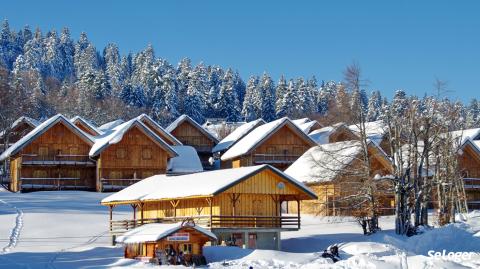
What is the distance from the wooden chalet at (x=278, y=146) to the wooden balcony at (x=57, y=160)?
14.4 m

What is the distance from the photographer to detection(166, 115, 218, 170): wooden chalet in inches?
3290

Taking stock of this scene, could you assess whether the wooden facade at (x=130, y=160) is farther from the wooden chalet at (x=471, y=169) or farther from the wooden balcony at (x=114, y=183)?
the wooden chalet at (x=471, y=169)

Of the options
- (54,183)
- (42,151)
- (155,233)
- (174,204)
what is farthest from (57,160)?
(155,233)

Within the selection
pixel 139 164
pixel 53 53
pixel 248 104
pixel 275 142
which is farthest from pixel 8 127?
pixel 53 53

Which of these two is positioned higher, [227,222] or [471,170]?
[471,170]

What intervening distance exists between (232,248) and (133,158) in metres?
31.5

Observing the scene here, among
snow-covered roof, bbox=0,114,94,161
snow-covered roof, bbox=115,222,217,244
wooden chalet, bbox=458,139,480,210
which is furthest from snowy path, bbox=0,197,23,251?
wooden chalet, bbox=458,139,480,210

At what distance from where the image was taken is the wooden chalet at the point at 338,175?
43.3 m

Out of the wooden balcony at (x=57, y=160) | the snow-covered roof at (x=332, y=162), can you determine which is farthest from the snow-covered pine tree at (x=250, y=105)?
the snow-covered roof at (x=332, y=162)

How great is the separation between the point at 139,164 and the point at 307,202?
17.9 meters

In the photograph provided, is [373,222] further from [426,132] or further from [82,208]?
[82,208]

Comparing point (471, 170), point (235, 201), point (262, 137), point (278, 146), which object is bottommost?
point (235, 201)

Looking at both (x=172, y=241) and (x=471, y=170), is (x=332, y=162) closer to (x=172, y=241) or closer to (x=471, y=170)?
(x=172, y=241)

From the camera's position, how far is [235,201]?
39.3 metres
